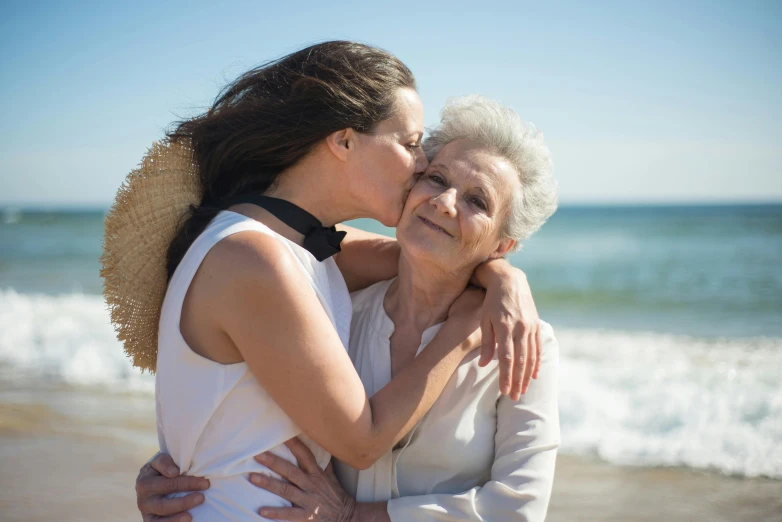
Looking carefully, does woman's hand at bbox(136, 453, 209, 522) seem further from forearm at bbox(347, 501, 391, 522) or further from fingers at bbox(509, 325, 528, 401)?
fingers at bbox(509, 325, 528, 401)

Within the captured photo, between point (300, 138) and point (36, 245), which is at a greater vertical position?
point (300, 138)

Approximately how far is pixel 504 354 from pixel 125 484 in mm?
3542

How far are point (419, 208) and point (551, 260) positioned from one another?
20212 mm

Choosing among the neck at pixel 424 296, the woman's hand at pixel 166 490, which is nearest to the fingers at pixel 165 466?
the woman's hand at pixel 166 490

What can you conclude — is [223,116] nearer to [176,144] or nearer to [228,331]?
[176,144]

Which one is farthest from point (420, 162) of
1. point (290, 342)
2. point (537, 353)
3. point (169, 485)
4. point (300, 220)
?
point (169, 485)

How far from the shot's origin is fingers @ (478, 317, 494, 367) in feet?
8.18

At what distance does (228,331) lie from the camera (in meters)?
2.20

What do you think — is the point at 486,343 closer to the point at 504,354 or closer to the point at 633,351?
the point at 504,354

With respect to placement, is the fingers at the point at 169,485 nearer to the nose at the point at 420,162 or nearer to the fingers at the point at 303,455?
the fingers at the point at 303,455

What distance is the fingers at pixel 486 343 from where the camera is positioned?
2.49 metres

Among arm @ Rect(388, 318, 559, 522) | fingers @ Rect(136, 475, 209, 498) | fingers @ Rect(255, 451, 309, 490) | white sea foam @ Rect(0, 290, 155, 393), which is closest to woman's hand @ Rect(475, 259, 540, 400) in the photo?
arm @ Rect(388, 318, 559, 522)

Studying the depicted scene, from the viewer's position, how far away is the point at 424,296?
9.76 feet

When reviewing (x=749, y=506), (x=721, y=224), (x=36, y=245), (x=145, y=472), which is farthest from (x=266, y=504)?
(x=721, y=224)
